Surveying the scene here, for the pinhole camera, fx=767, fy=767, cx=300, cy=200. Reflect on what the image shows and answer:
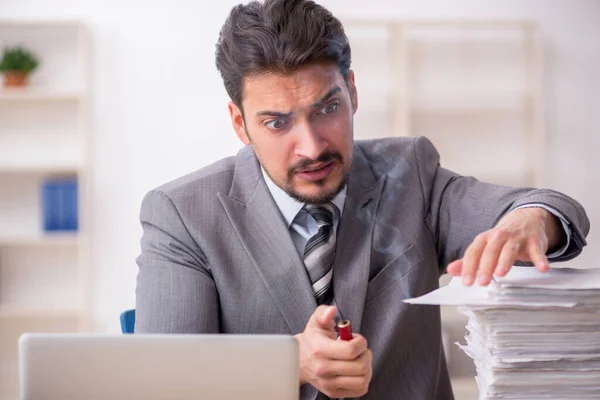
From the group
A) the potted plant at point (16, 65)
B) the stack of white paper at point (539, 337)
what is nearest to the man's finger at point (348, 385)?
the stack of white paper at point (539, 337)

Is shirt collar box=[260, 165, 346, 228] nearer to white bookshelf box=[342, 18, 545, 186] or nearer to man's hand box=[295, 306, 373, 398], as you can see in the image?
man's hand box=[295, 306, 373, 398]

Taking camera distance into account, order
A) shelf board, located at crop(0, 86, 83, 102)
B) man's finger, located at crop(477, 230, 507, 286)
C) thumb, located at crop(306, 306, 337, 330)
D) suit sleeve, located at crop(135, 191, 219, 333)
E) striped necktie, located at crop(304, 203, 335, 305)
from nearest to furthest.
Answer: man's finger, located at crop(477, 230, 507, 286)
thumb, located at crop(306, 306, 337, 330)
suit sleeve, located at crop(135, 191, 219, 333)
striped necktie, located at crop(304, 203, 335, 305)
shelf board, located at crop(0, 86, 83, 102)

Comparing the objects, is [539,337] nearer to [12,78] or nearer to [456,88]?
[456,88]

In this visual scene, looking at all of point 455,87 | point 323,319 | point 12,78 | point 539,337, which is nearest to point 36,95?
point 12,78

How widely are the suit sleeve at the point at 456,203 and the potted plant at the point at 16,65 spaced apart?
118 inches

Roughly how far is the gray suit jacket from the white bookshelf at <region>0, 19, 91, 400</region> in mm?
2802

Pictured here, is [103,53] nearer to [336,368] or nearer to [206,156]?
[206,156]

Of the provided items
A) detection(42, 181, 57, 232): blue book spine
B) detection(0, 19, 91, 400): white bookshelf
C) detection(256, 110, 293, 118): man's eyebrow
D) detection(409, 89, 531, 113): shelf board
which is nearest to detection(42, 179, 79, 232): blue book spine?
A: detection(42, 181, 57, 232): blue book spine

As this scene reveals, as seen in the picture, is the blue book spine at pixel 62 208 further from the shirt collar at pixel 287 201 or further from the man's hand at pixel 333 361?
the man's hand at pixel 333 361

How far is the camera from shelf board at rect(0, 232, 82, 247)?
4125 mm

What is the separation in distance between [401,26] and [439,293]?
3340mm

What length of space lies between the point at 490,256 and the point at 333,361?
30 cm

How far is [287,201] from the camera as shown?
1692 mm

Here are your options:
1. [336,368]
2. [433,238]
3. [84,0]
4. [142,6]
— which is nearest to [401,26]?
[142,6]
